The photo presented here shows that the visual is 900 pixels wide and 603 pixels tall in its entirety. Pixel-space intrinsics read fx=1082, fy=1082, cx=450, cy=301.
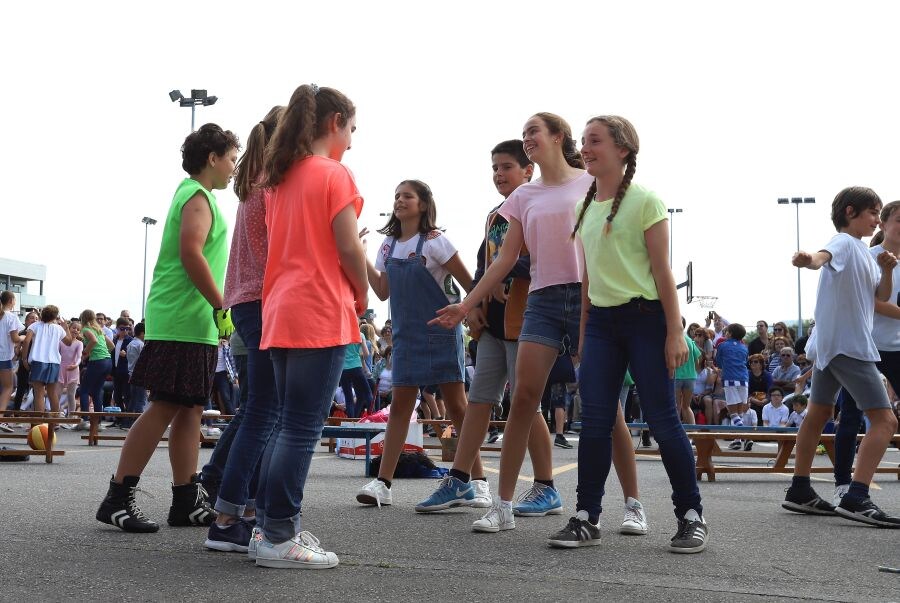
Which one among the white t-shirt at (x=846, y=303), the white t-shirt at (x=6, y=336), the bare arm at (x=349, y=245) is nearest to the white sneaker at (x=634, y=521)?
the white t-shirt at (x=846, y=303)

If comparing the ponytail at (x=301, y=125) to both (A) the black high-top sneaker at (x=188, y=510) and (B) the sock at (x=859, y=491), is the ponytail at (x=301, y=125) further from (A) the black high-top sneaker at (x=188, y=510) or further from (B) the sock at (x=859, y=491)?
(B) the sock at (x=859, y=491)

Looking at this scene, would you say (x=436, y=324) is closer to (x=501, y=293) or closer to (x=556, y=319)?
(x=501, y=293)

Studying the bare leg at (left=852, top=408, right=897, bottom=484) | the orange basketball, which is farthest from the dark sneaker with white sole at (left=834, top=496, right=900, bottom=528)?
the orange basketball

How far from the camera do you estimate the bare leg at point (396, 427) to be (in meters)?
6.39

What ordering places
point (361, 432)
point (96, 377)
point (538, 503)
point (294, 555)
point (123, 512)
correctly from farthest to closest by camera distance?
point (96, 377) < point (361, 432) < point (538, 503) < point (123, 512) < point (294, 555)

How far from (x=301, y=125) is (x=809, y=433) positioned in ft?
12.3

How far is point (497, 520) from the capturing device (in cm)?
527

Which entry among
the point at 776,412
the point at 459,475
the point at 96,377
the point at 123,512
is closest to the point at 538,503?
the point at 459,475

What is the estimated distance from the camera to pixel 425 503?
6023 mm

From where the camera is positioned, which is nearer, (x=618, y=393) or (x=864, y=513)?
(x=618, y=393)

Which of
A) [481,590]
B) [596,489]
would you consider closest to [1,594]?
[481,590]

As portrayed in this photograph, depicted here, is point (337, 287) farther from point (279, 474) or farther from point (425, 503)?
point (425, 503)

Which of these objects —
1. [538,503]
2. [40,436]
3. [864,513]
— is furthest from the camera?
[40,436]

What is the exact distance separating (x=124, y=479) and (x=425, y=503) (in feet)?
5.55
